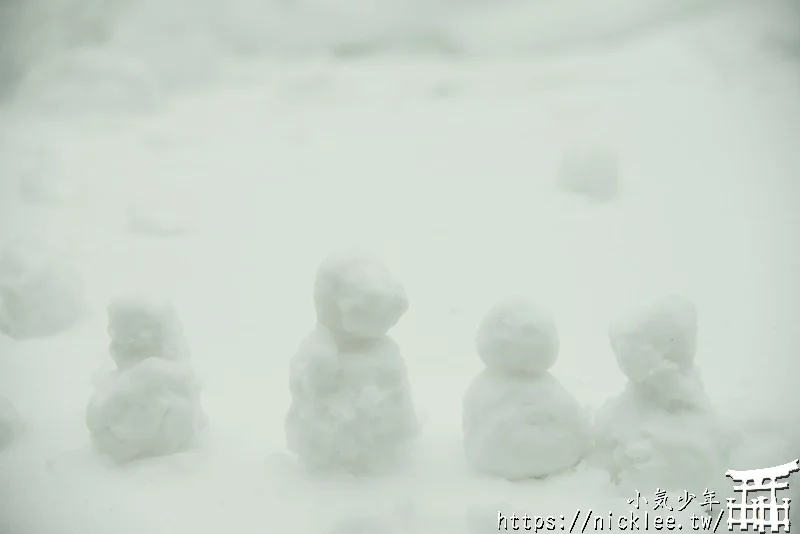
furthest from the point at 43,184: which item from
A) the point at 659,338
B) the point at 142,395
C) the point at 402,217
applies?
the point at 659,338

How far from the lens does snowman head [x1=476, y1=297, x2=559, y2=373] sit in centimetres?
195

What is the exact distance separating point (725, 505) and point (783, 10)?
6.37ft

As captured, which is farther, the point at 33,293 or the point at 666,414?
the point at 33,293

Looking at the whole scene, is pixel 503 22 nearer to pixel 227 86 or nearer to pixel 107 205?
pixel 227 86

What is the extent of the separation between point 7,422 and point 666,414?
5.53 ft

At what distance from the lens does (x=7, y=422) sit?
7.25 ft

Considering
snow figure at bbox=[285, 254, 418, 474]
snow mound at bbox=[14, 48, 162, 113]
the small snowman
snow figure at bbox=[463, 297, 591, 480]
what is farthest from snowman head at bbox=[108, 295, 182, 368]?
snow mound at bbox=[14, 48, 162, 113]

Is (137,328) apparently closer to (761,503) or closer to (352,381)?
(352,381)

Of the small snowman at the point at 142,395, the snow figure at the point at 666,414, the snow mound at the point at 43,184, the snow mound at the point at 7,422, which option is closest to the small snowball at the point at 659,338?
the snow figure at the point at 666,414

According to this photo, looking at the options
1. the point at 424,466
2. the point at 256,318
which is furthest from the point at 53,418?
the point at 424,466

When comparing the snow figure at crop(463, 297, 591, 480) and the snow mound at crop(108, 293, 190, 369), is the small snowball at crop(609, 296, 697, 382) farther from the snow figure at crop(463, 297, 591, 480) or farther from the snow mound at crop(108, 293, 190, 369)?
the snow mound at crop(108, 293, 190, 369)

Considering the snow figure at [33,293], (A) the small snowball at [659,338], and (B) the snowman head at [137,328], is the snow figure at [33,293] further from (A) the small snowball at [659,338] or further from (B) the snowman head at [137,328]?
(A) the small snowball at [659,338]

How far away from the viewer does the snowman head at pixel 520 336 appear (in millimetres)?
1952

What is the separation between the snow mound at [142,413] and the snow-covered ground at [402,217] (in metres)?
0.06
